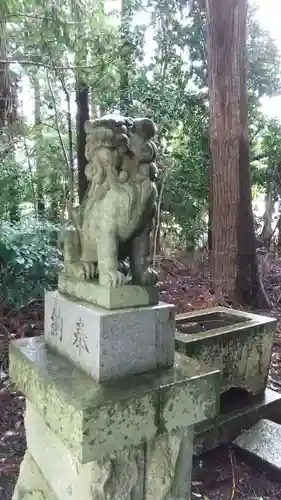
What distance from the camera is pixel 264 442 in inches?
94.3

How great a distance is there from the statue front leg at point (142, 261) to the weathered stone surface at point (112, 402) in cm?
33

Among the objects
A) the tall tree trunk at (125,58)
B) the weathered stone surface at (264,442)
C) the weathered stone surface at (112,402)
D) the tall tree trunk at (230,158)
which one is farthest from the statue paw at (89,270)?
the tall tree trunk at (125,58)

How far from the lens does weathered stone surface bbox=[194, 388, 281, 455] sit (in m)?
2.38

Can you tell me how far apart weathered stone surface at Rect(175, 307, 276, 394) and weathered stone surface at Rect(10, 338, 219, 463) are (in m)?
0.79

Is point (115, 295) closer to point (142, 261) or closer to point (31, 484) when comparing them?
point (142, 261)

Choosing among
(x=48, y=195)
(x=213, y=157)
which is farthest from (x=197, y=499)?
(x=48, y=195)

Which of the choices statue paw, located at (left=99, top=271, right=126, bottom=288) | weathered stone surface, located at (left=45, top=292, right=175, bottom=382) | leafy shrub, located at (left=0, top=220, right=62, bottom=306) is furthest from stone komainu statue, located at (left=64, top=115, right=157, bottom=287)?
leafy shrub, located at (left=0, top=220, right=62, bottom=306)

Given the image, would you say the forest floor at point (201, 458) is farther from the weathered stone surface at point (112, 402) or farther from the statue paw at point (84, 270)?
the statue paw at point (84, 270)

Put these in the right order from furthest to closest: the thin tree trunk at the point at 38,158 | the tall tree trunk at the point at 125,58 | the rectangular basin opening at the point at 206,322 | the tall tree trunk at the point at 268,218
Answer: the tall tree trunk at the point at 268,218 < the thin tree trunk at the point at 38,158 < the tall tree trunk at the point at 125,58 < the rectangular basin opening at the point at 206,322

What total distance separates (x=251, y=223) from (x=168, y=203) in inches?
67.5

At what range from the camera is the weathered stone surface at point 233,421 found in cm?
238

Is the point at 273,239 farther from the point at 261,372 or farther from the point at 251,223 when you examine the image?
the point at 261,372

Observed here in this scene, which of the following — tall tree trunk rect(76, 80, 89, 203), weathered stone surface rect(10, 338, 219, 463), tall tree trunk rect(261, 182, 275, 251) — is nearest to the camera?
weathered stone surface rect(10, 338, 219, 463)

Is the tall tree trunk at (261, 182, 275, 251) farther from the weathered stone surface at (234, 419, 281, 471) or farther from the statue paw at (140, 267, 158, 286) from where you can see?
the statue paw at (140, 267, 158, 286)
